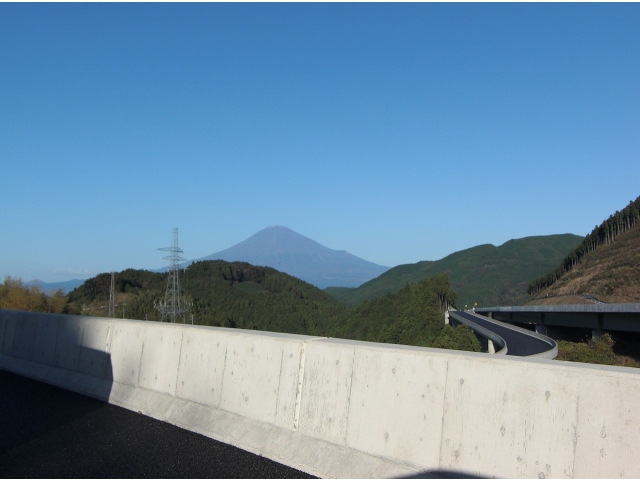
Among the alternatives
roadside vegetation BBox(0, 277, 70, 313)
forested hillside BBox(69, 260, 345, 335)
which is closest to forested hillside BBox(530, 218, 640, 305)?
roadside vegetation BBox(0, 277, 70, 313)

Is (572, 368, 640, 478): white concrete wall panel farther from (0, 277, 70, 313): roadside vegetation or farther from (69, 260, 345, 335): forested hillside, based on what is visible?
(69, 260, 345, 335): forested hillside

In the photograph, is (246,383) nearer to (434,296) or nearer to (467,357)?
(467,357)

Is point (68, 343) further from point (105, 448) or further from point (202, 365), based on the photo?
point (105, 448)

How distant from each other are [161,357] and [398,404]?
4.72 metres

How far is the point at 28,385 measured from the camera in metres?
11.4

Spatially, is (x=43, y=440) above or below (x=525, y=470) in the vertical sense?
below

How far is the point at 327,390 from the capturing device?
6.91 meters

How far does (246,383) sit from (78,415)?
3104 millimetres

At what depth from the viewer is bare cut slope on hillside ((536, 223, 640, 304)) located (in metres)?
63.8

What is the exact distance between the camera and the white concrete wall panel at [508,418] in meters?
5.10

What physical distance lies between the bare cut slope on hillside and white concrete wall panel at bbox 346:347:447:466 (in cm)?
6049

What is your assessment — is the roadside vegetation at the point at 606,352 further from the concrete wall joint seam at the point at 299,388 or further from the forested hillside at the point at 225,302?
the forested hillside at the point at 225,302

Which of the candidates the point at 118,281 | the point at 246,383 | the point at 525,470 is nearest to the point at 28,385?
the point at 246,383

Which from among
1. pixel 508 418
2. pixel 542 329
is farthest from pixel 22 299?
pixel 508 418
